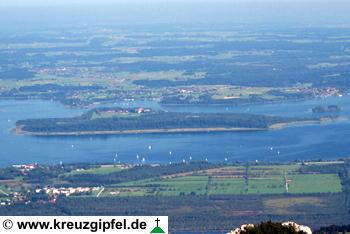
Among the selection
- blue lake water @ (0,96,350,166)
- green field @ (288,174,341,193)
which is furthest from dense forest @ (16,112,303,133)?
green field @ (288,174,341,193)

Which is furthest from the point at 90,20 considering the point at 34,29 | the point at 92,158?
the point at 92,158

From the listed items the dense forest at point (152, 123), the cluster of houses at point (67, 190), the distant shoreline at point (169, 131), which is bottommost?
the cluster of houses at point (67, 190)

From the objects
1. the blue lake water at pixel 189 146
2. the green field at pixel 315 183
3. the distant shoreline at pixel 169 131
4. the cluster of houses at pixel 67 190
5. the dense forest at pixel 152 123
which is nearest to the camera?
the green field at pixel 315 183

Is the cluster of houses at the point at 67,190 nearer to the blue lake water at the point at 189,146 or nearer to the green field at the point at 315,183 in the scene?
the blue lake water at the point at 189,146


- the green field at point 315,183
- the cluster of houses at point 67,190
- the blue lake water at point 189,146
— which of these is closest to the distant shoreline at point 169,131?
the blue lake water at point 189,146

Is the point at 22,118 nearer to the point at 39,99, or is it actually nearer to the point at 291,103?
the point at 39,99

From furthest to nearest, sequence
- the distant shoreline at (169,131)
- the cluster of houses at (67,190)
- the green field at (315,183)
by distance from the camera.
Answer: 1. the distant shoreline at (169,131)
2. the cluster of houses at (67,190)
3. the green field at (315,183)

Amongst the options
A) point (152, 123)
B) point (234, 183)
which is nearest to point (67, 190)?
point (234, 183)

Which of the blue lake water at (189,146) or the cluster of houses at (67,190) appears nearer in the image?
the cluster of houses at (67,190)
